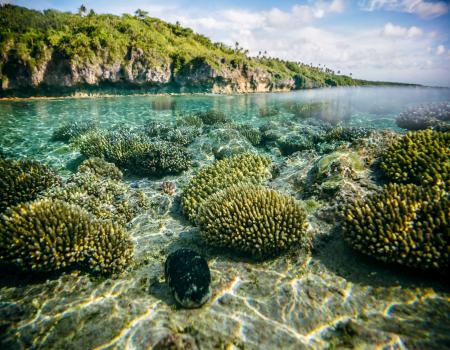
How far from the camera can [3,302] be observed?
3.87 metres

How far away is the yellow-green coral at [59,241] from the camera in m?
4.17

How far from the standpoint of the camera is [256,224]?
4.60 metres

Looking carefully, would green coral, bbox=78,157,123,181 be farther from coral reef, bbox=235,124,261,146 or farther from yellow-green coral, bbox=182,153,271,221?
coral reef, bbox=235,124,261,146

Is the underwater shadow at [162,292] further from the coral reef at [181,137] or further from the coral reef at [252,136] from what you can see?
the coral reef at [252,136]

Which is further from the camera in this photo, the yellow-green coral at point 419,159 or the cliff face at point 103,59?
the cliff face at point 103,59

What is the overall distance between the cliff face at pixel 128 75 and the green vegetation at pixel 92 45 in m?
0.13

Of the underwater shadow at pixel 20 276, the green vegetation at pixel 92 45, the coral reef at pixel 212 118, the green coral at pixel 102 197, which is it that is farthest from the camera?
the green vegetation at pixel 92 45

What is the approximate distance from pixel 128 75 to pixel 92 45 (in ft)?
20.2

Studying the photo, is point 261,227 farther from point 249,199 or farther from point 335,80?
point 335,80

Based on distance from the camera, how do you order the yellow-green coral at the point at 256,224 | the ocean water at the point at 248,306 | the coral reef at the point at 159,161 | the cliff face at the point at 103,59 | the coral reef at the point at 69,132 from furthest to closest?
1. the cliff face at the point at 103,59
2. the coral reef at the point at 69,132
3. the coral reef at the point at 159,161
4. the yellow-green coral at the point at 256,224
5. the ocean water at the point at 248,306

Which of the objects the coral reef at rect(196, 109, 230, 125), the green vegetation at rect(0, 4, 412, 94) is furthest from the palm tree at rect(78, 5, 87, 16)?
the coral reef at rect(196, 109, 230, 125)

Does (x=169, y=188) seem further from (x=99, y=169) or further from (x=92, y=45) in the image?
(x=92, y=45)

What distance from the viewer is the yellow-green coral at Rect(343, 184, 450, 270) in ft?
11.8

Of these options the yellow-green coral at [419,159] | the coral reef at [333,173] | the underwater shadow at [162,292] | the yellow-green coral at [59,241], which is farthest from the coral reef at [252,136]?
the underwater shadow at [162,292]
